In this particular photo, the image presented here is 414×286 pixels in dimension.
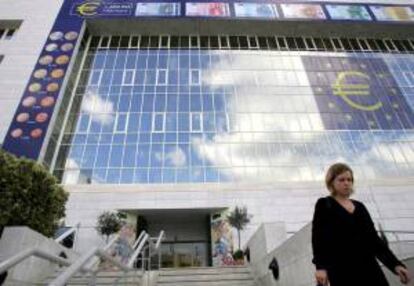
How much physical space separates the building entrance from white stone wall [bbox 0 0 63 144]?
36.5ft

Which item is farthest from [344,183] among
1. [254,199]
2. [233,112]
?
[233,112]

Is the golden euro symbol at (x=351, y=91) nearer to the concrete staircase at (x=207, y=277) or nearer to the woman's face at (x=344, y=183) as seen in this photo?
the concrete staircase at (x=207, y=277)

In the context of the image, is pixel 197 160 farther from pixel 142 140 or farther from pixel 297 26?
pixel 297 26

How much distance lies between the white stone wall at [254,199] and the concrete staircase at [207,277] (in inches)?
469

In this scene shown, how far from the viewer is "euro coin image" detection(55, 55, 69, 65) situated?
28.1 meters

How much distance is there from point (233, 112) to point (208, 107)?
1.93 meters

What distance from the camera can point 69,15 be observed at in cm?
3238

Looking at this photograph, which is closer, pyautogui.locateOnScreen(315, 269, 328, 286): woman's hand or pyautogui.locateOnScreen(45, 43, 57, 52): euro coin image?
pyautogui.locateOnScreen(315, 269, 328, 286): woman's hand

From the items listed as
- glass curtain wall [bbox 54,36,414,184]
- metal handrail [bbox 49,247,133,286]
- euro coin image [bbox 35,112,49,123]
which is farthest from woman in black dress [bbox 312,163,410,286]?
euro coin image [bbox 35,112,49,123]

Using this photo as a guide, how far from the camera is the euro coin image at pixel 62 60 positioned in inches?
1105

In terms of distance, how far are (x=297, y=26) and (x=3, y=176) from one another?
31.3 metres

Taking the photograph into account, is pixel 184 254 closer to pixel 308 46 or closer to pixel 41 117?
pixel 41 117

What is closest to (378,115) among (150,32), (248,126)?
(248,126)

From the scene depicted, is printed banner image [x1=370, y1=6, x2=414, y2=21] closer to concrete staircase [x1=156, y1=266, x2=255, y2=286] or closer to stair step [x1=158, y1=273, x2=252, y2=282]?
concrete staircase [x1=156, y1=266, x2=255, y2=286]
